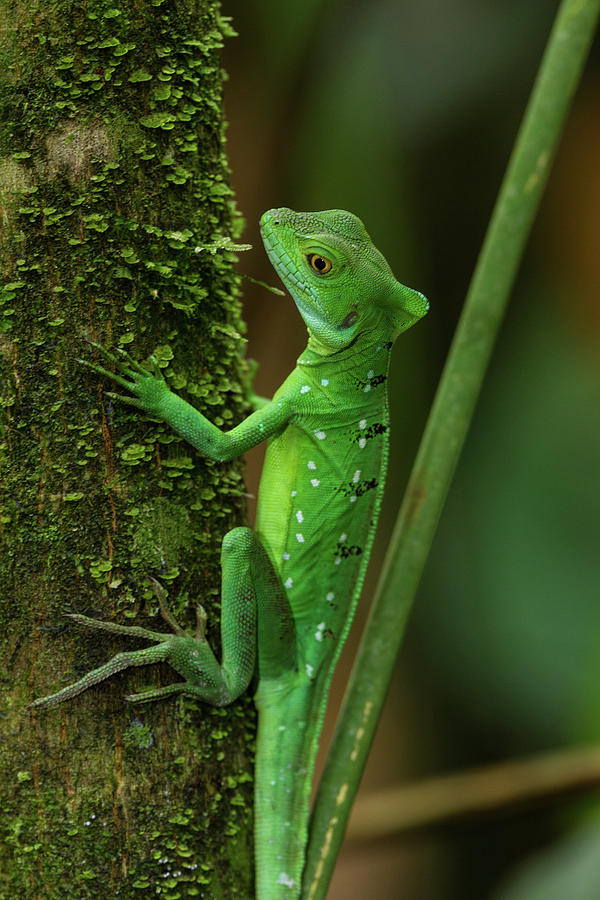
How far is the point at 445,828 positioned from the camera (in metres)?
2.96

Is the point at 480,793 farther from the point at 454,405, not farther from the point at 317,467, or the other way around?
the point at 454,405

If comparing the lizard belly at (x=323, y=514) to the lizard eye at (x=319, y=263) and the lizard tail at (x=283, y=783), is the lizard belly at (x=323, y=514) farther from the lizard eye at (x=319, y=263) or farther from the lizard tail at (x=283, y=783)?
the lizard eye at (x=319, y=263)

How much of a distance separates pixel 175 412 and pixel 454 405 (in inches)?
21.9

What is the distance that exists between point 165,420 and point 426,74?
10.0 feet

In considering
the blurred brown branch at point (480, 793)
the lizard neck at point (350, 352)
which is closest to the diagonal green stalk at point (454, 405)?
the lizard neck at point (350, 352)

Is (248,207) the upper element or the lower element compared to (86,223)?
lower

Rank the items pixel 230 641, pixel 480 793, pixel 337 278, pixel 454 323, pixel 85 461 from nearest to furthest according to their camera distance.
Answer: pixel 85 461 → pixel 230 641 → pixel 337 278 → pixel 480 793 → pixel 454 323

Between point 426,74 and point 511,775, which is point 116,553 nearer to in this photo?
point 511,775

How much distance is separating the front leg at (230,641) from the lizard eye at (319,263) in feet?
2.31

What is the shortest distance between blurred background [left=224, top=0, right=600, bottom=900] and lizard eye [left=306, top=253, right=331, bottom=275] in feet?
6.41

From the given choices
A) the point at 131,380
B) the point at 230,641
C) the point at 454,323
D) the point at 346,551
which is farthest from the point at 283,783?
the point at 454,323

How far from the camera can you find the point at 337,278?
Answer: 2.22 meters

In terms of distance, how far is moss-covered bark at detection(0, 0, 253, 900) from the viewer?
64.5 inches

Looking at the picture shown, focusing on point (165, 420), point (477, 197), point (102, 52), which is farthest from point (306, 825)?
point (477, 197)
